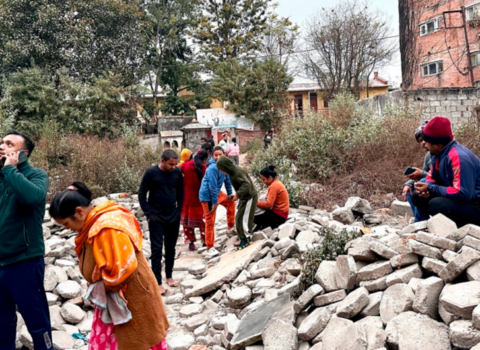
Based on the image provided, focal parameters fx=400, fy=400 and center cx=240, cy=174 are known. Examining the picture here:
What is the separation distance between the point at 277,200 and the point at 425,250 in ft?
10.7

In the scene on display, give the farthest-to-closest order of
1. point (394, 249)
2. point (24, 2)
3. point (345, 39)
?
point (345, 39) < point (24, 2) < point (394, 249)

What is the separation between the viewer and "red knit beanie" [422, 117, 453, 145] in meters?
3.98

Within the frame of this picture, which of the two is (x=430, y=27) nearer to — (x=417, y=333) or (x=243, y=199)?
(x=243, y=199)

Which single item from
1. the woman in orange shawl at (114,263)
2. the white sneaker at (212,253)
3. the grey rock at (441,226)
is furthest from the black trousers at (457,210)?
the white sneaker at (212,253)

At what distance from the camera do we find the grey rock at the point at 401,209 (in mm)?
6579

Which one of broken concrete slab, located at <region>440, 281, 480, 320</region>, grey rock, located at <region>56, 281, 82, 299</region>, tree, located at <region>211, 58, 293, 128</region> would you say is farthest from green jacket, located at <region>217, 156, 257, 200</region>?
tree, located at <region>211, 58, 293, 128</region>

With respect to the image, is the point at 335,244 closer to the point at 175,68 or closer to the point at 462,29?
the point at 462,29

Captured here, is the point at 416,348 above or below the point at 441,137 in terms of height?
below

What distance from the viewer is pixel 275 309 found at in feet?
12.7

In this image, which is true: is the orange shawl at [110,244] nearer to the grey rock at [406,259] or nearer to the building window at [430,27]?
the grey rock at [406,259]

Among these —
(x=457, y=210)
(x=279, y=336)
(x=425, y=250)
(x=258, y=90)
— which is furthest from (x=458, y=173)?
(x=258, y=90)

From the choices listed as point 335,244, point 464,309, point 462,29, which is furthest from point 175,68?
point 464,309

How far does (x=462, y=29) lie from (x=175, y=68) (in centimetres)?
1787

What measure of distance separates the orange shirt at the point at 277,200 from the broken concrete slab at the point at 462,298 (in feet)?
11.8
